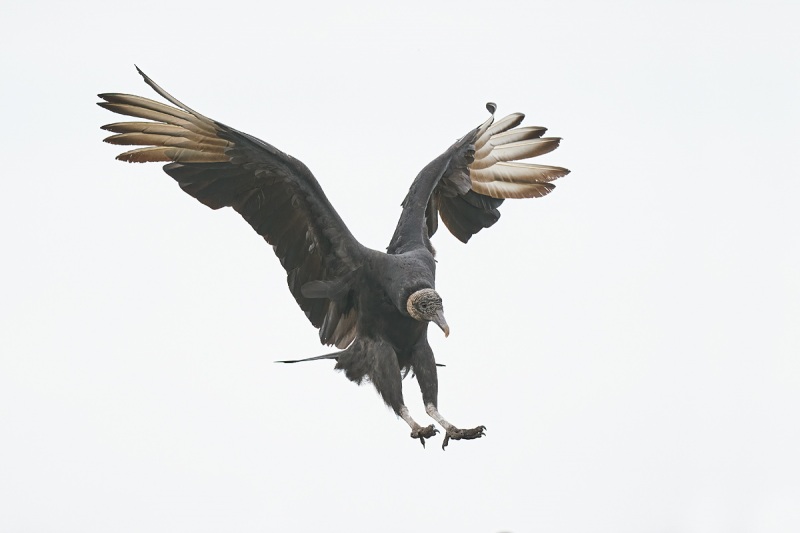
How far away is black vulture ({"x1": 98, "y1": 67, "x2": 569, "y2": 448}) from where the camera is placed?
40.1ft

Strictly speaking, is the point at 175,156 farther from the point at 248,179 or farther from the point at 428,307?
the point at 428,307

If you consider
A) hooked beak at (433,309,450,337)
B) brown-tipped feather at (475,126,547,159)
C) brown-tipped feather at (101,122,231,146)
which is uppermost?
brown-tipped feather at (475,126,547,159)

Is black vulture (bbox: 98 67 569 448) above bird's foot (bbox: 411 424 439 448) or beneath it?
above

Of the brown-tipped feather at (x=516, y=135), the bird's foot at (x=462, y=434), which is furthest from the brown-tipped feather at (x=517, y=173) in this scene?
the bird's foot at (x=462, y=434)

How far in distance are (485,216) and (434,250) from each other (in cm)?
151

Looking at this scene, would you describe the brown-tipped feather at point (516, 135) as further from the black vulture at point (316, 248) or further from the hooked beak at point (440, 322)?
the hooked beak at point (440, 322)

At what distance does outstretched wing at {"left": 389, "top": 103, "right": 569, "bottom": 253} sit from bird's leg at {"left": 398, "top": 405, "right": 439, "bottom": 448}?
2695 mm

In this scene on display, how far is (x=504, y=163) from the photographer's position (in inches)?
616

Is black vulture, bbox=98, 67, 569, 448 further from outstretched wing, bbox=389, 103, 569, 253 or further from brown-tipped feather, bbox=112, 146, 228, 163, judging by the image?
outstretched wing, bbox=389, 103, 569, 253

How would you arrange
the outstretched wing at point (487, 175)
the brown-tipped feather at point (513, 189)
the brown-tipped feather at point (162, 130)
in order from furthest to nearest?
the brown-tipped feather at point (513, 189) → the outstretched wing at point (487, 175) → the brown-tipped feather at point (162, 130)

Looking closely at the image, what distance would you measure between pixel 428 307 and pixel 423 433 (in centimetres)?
111

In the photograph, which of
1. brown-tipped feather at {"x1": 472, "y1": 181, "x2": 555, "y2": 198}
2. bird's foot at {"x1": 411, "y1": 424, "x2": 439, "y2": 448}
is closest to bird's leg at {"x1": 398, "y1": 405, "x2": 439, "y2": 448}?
bird's foot at {"x1": 411, "y1": 424, "x2": 439, "y2": 448}

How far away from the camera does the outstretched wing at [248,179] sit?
488 inches

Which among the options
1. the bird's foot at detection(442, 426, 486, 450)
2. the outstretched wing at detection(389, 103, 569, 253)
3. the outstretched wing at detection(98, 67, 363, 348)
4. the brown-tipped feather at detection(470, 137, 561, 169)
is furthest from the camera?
the brown-tipped feather at detection(470, 137, 561, 169)
